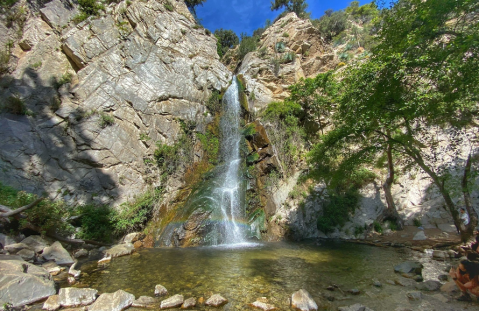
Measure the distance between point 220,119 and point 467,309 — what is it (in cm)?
1807

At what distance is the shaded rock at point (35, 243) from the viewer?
754 centimetres

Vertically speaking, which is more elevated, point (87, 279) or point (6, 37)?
point (6, 37)

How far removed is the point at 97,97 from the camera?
1588 cm

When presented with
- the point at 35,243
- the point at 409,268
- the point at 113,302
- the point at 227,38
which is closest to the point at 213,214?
the point at 35,243

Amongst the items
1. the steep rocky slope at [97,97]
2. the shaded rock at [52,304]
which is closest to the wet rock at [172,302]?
the shaded rock at [52,304]

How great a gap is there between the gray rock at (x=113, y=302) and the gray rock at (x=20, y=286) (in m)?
1.24

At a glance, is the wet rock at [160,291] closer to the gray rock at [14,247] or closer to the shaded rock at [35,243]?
the gray rock at [14,247]

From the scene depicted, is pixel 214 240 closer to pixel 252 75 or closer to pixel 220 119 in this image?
pixel 220 119

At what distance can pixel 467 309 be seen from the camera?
3697mm

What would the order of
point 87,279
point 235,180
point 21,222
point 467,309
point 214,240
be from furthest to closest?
1. point 235,180
2. point 214,240
3. point 21,222
4. point 87,279
5. point 467,309

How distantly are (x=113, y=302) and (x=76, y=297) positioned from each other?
0.82m

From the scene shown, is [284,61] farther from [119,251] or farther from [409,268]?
[119,251]

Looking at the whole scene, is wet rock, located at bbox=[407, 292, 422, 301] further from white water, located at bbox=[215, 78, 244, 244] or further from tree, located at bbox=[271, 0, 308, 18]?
tree, located at bbox=[271, 0, 308, 18]

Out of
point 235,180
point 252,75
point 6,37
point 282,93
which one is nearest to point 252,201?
point 235,180
